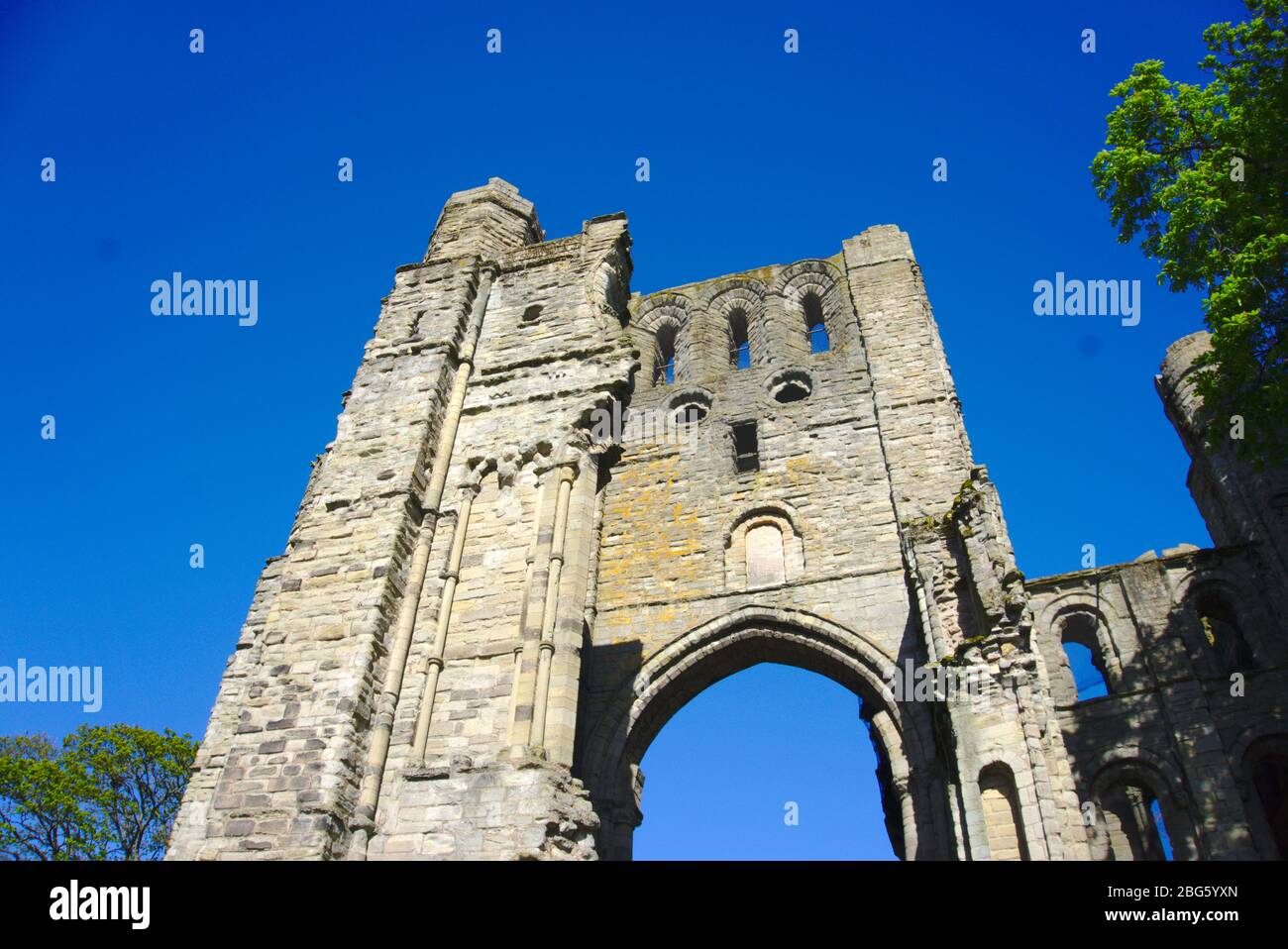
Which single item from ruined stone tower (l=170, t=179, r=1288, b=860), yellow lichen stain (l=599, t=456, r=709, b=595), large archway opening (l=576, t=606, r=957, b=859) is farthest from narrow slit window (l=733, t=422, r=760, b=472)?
large archway opening (l=576, t=606, r=957, b=859)

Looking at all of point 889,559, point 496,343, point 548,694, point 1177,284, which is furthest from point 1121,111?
point 548,694

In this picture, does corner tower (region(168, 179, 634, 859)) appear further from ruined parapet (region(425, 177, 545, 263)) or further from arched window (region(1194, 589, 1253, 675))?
arched window (region(1194, 589, 1253, 675))

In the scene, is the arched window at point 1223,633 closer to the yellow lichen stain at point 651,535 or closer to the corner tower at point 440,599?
the yellow lichen stain at point 651,535

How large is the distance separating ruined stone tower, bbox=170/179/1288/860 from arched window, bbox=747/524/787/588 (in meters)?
0.05

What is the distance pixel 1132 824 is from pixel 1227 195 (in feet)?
24.7

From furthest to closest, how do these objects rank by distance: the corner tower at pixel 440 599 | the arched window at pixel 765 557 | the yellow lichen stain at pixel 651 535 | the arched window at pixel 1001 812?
the yellow lichen stain at pixel 651 535, the arched window at pixel 765 557, the arched window at pixel 1001 812, the corner tower at pixel 440 599

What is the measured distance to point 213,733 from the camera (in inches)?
421

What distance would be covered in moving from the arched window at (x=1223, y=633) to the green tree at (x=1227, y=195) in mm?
4184

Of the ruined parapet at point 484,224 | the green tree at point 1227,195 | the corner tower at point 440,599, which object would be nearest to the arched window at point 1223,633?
the green tree at point 1227,195

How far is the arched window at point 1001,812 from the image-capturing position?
316 inches

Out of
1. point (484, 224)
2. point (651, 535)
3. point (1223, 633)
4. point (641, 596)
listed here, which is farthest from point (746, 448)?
point (1223, 633)

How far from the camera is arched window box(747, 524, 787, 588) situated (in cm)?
1369
